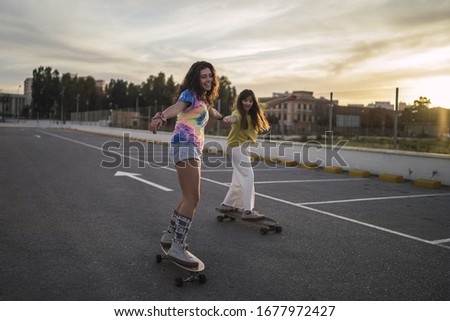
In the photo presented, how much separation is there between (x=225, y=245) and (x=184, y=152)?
1.52m

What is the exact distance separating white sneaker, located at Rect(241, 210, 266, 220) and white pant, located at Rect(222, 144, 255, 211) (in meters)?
0.06

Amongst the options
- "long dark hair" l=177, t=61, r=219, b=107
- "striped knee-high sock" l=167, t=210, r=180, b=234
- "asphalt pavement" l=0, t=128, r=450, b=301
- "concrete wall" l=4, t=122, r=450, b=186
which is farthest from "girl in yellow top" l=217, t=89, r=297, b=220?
"concrete wall" l=4, t=122, r=450, b=186

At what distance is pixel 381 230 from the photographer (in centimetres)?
540

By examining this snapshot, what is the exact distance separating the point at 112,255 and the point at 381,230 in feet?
11.8

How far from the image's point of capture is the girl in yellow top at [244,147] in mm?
5387

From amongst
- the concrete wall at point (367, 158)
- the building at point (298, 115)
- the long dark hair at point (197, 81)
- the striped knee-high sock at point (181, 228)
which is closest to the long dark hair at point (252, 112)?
the building at point (298, 115)

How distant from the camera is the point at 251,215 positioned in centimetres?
530

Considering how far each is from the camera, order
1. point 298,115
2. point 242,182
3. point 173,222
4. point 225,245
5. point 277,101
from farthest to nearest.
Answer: point 298,115
point 277,101
point 242,182
point 225,245
point 173,222

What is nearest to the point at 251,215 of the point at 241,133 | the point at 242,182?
the point at 242,182

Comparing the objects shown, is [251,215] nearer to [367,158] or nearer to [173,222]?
[173,222]

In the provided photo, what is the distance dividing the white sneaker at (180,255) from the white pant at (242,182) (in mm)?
1951

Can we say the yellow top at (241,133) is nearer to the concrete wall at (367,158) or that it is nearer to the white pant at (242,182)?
the white pant at (242,182)

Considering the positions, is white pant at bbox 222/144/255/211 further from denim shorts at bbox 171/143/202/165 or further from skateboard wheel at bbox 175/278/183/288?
skateboard wheel at bbox 175/278/183/288
